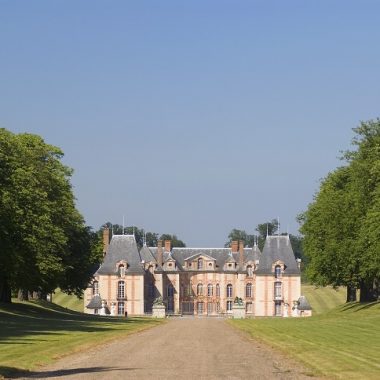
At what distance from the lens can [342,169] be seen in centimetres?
8731

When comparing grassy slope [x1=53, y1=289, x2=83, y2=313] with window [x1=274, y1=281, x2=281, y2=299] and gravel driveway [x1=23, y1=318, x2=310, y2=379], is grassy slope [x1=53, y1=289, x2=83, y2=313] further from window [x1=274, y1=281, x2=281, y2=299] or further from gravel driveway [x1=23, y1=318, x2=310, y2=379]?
gravel driveway [x1=23, y1=318, x2=310, y2=379]

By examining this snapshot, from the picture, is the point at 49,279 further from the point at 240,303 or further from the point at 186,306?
the point at 186,306

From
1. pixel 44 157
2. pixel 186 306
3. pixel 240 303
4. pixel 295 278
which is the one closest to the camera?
pixel 44 157

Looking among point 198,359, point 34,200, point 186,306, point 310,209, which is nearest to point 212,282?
point 186,306

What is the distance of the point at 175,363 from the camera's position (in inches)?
1084

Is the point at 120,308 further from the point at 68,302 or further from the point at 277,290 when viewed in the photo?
the point at 277,290

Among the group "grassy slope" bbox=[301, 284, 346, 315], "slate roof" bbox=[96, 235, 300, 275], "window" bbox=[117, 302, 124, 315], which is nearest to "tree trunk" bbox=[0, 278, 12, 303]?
"window" bbox=[117, 302, 124, 315]

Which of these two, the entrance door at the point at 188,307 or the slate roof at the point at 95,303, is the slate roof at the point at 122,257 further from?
the entrance door at the point at 188,307

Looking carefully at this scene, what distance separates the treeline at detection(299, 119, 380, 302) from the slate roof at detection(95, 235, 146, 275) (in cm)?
4915

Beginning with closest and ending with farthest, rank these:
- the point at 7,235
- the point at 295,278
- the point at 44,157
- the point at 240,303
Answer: the point at 7,235 < the point at 44,157 < the point at 240,303 < the point at 295,278

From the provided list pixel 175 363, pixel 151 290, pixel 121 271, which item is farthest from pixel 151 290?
pixel 175 363

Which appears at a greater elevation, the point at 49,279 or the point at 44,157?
Answer: the point at 44,157

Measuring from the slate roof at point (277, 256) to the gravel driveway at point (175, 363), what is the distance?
95.3 m

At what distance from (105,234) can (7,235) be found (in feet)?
277
